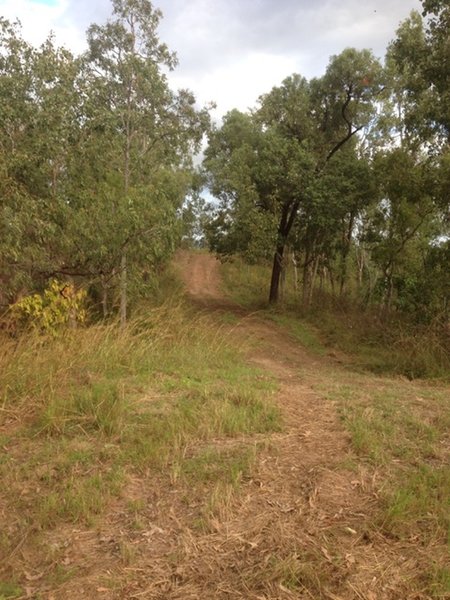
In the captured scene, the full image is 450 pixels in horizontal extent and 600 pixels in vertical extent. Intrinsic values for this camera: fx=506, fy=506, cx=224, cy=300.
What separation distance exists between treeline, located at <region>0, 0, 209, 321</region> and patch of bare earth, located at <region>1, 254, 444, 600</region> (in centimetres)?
481

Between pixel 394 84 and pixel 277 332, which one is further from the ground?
pixel 394 84

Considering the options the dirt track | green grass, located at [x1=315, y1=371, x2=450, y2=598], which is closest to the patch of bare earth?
the dirt track

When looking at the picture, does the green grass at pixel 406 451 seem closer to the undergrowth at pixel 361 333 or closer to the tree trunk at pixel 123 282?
the undergrowth at pixel 361 333

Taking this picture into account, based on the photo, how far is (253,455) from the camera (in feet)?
13.0

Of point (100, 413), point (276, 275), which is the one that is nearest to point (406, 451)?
point (100, 413)

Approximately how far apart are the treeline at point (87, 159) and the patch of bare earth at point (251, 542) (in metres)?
4.81

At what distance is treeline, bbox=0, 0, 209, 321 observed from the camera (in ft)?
27.3

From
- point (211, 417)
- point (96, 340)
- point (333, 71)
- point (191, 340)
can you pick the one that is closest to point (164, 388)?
point (211, 417)

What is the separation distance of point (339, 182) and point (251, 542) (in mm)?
13124

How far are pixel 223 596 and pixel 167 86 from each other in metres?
10.5

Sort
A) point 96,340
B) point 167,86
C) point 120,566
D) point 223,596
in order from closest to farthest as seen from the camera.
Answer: point 223,596 < point 120,566 < point 96,340 < point 167,86

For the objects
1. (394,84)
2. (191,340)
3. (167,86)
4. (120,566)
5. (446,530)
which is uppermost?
(394,84)

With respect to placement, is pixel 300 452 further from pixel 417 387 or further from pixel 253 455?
pixel 417 387

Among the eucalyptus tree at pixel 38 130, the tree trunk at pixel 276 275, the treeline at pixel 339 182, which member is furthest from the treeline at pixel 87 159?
the tree trunk at pixel 276 275
